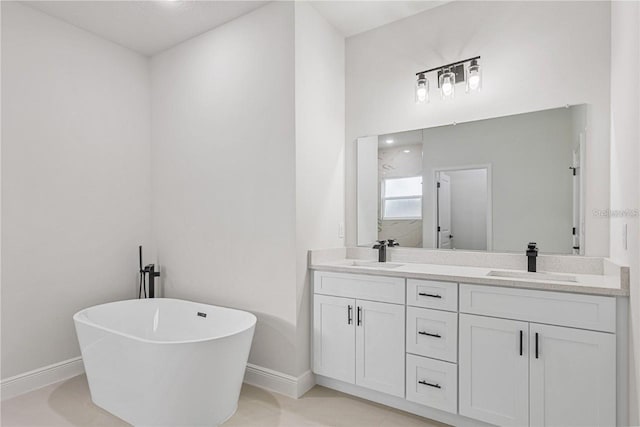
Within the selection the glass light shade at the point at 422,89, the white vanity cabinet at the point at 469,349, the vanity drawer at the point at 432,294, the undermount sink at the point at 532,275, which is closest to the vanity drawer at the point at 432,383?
the white vanity cabinet at the point at 469,349

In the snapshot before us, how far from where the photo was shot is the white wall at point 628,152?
143cm

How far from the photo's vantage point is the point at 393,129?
282cm

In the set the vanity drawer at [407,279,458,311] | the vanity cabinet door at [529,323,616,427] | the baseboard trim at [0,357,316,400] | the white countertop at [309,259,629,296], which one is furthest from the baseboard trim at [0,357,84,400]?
the vanity cabinet door at [529,323,616,427]

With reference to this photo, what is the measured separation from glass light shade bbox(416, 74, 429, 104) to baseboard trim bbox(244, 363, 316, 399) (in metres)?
2.17

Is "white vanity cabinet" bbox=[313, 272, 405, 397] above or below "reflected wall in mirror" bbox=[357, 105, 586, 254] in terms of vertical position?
below

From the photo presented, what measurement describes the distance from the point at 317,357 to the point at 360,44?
2.51m

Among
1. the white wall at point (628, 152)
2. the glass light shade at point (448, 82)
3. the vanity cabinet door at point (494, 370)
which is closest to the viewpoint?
the white wall at point (628, 152)

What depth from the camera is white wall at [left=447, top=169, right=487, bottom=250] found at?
2463mm

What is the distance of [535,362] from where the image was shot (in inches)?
70.7

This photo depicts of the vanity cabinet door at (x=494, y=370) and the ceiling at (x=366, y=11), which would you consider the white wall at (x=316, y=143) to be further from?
the vanity cabinet door at (x=494, y=370)

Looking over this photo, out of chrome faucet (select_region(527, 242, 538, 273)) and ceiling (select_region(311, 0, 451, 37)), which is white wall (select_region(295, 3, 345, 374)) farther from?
chrome faucet (select_region(527, 242, 538, 273))

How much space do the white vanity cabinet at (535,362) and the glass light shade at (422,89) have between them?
140cm

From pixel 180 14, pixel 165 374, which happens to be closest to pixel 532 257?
pixel 165 374

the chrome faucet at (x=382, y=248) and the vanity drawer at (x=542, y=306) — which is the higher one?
the chrome faucet at (x=382, y=248)
